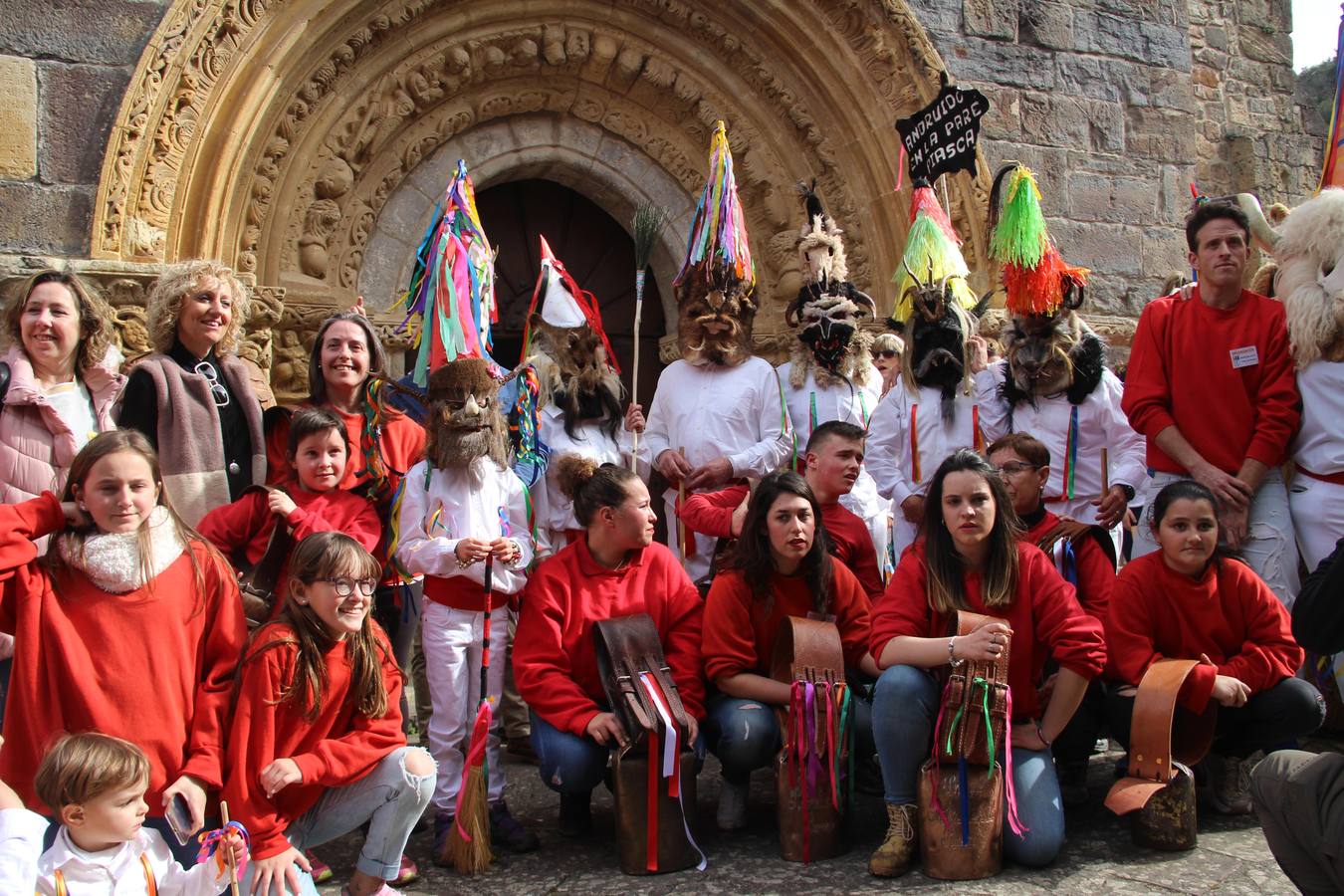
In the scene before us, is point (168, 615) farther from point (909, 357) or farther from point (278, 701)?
Answer: point (909, 357)

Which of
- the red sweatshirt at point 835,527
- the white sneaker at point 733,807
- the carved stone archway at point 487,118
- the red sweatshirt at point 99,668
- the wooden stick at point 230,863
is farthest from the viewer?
the carved stone archway at point 487,118

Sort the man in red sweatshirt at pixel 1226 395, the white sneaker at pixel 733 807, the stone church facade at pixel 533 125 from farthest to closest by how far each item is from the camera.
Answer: the stone church facade at pixel 533 125 → the man in red sweatshirt at pixel 1226 395 → the white sneaker at pixel 733 807

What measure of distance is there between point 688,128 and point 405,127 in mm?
1474

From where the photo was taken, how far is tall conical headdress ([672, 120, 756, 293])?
4.54 meters

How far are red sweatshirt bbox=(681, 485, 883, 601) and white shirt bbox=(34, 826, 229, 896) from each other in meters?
1.92

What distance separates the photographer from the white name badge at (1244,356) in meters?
3.74

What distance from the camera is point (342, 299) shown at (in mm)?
5453

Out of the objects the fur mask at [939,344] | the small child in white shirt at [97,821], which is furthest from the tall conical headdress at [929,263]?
the small child in white shirt at [97,821]

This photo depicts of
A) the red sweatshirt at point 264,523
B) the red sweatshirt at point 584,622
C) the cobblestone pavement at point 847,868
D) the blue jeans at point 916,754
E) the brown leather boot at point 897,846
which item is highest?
the red sweatshirt at point 264,523

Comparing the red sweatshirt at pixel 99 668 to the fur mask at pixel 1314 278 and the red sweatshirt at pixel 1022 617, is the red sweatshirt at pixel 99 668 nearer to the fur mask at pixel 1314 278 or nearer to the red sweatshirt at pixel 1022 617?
the red sweatshirt at pixel 1022 617

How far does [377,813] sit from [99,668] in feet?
2.40

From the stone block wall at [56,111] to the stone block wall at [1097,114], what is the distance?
3.91 m

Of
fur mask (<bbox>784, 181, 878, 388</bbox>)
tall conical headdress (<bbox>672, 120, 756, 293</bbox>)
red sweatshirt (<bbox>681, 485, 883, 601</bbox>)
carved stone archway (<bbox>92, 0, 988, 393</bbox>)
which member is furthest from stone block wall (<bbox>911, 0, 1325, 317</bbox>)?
red sweatshirt (<bbox>681, 485, 883, 601</bbox>)

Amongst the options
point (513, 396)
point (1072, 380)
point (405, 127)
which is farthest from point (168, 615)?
point (405, 127)
